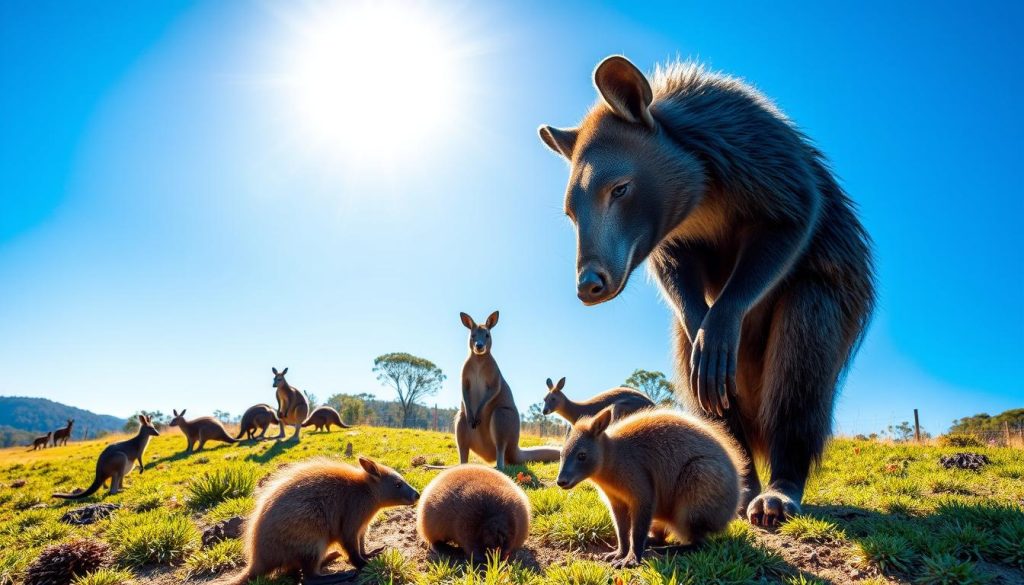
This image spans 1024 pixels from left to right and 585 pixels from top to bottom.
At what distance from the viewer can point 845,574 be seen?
9.25ft

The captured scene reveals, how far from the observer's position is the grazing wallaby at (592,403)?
10289 millimetres

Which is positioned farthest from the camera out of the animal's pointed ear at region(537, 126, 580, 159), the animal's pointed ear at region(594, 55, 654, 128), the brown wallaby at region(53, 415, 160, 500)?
the brown wallaby at region(53, 415, 160, 500)

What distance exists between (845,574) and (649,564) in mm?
1028

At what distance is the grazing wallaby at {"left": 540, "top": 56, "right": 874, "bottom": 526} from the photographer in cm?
321

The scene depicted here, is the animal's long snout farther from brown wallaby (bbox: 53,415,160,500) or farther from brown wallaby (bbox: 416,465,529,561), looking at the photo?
brown wallaby (bbox: 53,415,160,500)

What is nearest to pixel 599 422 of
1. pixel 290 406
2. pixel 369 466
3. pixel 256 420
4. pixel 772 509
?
pixel 772 509

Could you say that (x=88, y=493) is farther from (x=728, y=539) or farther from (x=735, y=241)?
(x=735, y=241)

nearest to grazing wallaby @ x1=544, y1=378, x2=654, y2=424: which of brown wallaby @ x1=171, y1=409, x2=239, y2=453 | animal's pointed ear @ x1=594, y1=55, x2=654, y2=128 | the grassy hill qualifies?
the grassy hill

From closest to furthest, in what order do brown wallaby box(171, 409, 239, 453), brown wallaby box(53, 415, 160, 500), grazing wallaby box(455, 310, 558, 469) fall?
grazing wallaby box(455, 310, 558, 469)
brown wallaby box(53, 415, 160, 500)
brown wallaby box(171, 409, 239, 453)

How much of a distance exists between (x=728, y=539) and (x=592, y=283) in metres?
1.83

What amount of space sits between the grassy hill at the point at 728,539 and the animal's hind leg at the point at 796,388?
220 millimetres

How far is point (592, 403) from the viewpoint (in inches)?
480

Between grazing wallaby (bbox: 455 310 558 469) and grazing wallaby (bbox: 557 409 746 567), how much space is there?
520 cm

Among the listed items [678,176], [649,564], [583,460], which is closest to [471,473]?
[583,460]
